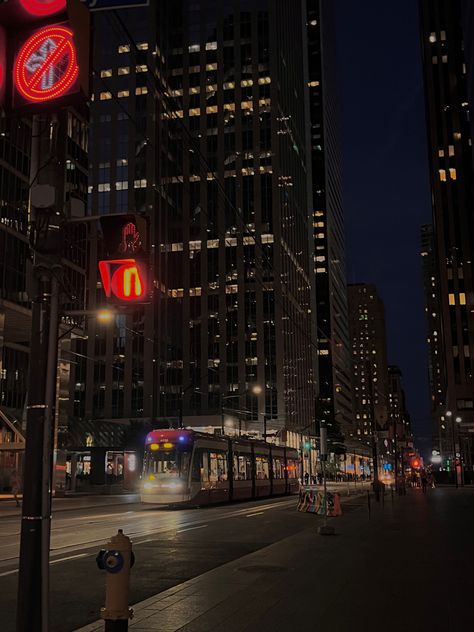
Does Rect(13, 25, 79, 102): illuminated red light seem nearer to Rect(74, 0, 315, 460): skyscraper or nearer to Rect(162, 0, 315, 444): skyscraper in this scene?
Rect(74, 0, 315, 460): skyscraper

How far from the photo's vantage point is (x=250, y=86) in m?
113

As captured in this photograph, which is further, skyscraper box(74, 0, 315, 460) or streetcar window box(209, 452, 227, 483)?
skyscraper box(74, 0, 315, 460)

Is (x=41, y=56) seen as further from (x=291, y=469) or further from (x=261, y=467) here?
(x=291, y=469)

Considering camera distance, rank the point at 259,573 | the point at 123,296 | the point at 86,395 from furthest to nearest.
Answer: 1. the point at 86,395
2. the point at 259,573
3. the point at 123,296

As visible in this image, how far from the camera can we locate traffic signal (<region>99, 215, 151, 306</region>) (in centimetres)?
621

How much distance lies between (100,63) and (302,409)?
2640 inches

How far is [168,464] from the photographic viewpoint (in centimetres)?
3072

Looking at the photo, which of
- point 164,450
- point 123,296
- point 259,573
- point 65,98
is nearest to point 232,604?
point 259,573

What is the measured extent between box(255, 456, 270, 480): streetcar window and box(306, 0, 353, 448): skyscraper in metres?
119

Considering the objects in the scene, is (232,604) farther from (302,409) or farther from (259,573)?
(302,409)

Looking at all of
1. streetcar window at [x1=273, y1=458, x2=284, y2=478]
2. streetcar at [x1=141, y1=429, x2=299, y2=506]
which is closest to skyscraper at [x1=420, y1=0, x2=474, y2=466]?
streetcar window at [x1=273, y1=458, x2=284, y2=478]

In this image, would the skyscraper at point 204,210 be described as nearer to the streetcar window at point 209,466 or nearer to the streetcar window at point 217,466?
the streetcar window at point 217,466

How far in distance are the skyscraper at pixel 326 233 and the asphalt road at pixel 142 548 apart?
138 meters

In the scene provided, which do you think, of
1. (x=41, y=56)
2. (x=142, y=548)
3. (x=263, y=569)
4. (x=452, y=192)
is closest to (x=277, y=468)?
(x=142, y=548)
